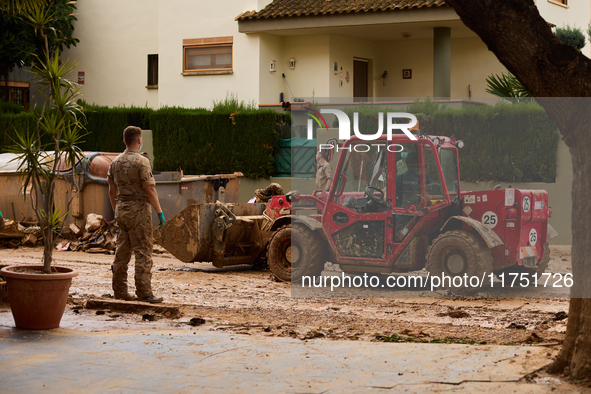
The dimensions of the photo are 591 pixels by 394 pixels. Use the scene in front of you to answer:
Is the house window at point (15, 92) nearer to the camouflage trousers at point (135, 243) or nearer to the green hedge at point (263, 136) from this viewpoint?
the green hedge at point (263, 136)

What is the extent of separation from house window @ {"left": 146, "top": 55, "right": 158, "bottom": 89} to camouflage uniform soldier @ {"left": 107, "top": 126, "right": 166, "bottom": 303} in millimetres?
16545

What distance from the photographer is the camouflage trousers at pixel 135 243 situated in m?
8.56

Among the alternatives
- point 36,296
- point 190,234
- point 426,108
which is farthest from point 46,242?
point 426,108

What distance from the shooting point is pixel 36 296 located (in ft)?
22.6

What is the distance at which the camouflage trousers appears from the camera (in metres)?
8.56

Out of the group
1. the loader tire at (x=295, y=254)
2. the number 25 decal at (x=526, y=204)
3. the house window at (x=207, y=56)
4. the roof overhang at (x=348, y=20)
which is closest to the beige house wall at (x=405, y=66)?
the roof overhang at (x=348, y=20)

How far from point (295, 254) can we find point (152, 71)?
51.6 feet

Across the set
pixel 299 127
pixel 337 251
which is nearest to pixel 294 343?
pixel 337 251

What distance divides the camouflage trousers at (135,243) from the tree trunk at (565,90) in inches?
181

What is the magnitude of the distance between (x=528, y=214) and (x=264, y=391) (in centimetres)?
553

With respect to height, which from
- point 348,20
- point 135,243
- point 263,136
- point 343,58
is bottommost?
point 135,243

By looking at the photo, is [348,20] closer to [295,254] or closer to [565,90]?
[295,254]

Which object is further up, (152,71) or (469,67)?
(152,71)

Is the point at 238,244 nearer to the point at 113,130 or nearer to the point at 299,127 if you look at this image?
the point at 299,127
